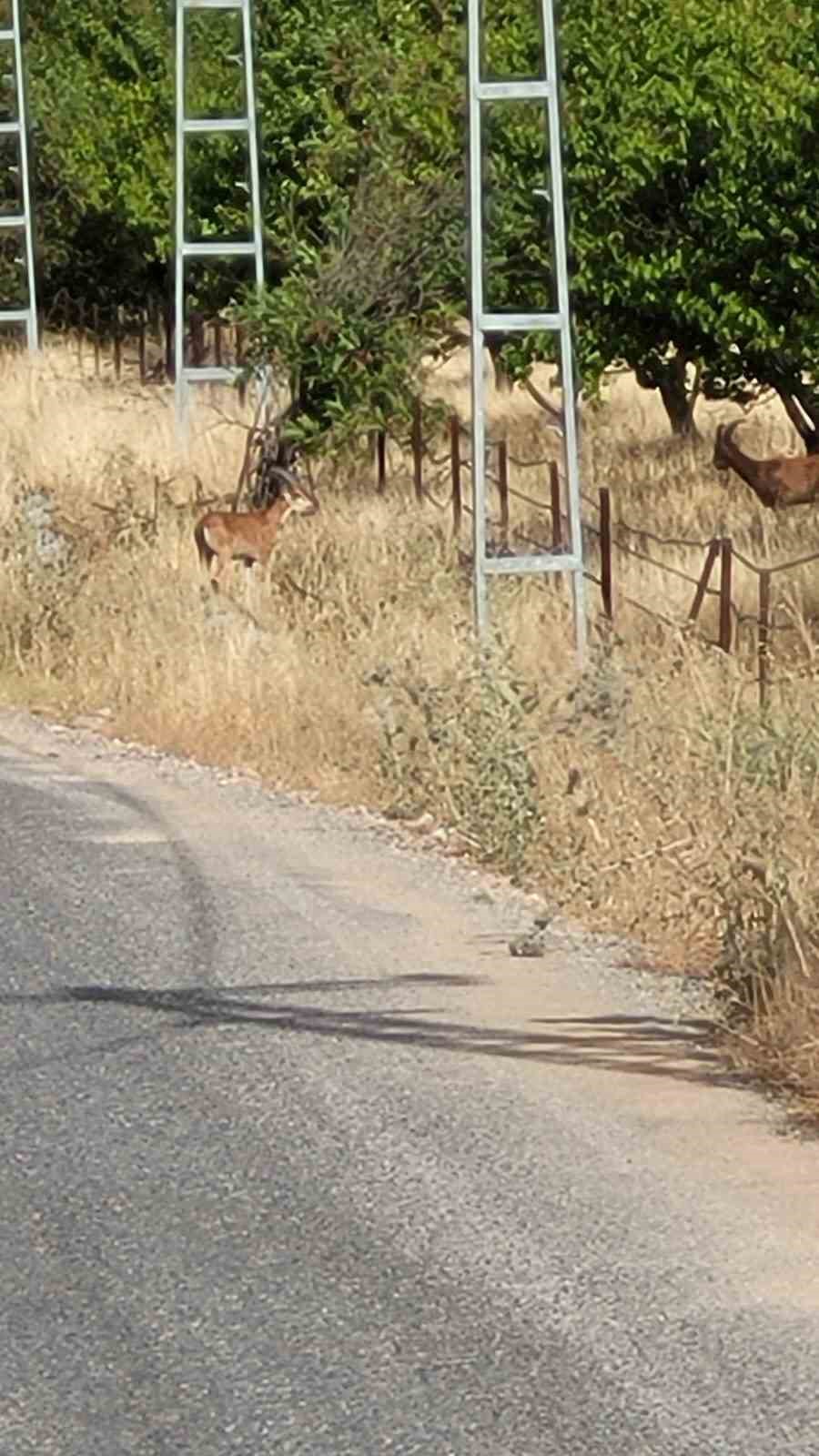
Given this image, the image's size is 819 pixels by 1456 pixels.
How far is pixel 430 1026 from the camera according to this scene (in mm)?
9234

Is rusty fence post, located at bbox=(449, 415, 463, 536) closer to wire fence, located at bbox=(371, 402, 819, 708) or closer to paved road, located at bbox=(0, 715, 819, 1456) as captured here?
wire fence, located at bbox=(371, 402, 819, 708)

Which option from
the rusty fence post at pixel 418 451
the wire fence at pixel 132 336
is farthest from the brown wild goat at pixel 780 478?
the wire fence at pixel 132 336

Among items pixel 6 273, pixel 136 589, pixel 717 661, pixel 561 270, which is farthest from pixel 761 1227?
pixel 6 273

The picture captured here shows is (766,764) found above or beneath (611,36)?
beneath

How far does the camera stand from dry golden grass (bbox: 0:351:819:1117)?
36.4 ft

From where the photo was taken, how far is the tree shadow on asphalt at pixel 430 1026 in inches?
347

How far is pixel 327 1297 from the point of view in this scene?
651 centimetres

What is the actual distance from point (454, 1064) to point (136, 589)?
1142 centimetres

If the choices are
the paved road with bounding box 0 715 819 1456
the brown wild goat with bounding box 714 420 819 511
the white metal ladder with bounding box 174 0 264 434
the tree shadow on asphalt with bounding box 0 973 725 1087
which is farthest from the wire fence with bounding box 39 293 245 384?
the tree shadow on asphalt with bounding box 0 973 725 1087

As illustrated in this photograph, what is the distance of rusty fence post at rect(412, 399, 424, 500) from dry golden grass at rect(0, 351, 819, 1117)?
0.27 m

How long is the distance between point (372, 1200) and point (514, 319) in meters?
10.00

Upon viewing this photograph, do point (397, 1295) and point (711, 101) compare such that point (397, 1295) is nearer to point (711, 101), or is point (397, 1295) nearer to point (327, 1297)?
point (327, 1297)

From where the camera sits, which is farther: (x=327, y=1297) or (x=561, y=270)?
(x=561, y=270)

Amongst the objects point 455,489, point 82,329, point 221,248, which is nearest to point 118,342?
point 82,329
